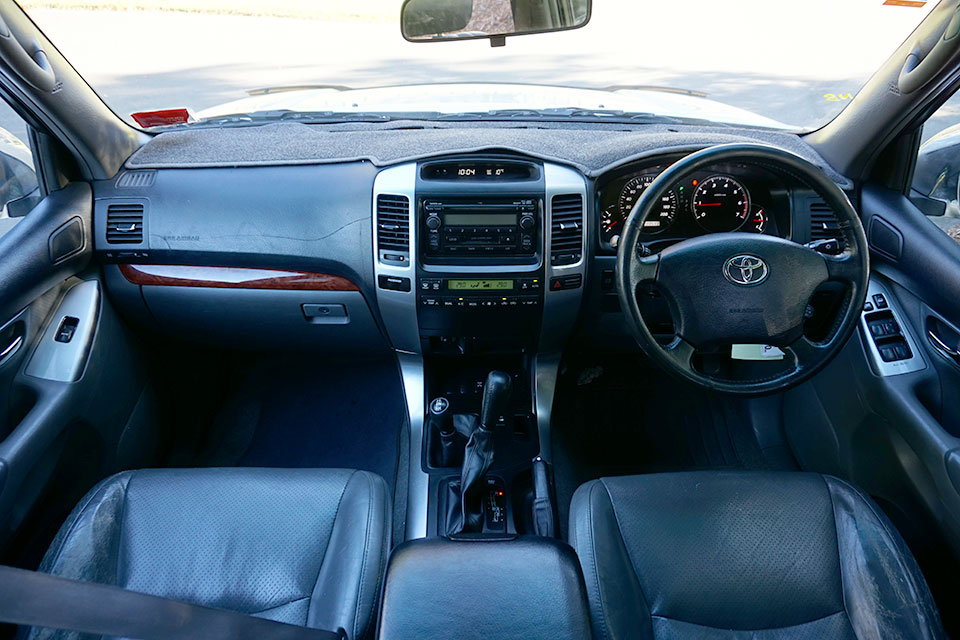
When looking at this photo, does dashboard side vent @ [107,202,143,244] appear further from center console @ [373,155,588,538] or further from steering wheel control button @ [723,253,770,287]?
steering wheel control button @ [723,253,770,287]

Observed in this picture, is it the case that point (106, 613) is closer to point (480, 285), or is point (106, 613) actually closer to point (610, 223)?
point (480, 285)

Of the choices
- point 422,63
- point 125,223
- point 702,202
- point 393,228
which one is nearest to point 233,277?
point 125,223

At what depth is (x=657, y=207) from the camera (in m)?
2.22

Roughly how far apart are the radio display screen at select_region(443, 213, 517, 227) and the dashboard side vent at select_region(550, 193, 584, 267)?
0.45ft

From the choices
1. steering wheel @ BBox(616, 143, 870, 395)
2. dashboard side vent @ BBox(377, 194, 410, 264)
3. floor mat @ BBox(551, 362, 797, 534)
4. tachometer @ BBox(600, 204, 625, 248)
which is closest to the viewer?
steering wheel @ BBox(616, 143, 870, 395)

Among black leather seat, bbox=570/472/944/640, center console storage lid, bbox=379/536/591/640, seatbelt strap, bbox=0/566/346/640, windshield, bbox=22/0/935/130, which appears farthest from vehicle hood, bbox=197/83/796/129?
seatbelt strap, bbox=0/566/346/640

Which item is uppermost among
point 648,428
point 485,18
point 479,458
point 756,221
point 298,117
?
point 485,18

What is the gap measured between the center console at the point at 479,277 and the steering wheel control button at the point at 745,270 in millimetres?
629

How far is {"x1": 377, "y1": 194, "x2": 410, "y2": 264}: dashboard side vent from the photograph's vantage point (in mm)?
2188

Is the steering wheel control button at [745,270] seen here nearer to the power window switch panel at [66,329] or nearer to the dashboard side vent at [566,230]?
the dashboard side vent at [566,230]

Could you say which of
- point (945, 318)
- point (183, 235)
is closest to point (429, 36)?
point (183, 235)

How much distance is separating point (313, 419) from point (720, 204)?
1997mm

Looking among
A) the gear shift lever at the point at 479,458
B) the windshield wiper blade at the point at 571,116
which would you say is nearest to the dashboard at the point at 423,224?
the windshield wiper blade at the point at 571,116

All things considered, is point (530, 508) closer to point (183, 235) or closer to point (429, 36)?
point (183, 235)
